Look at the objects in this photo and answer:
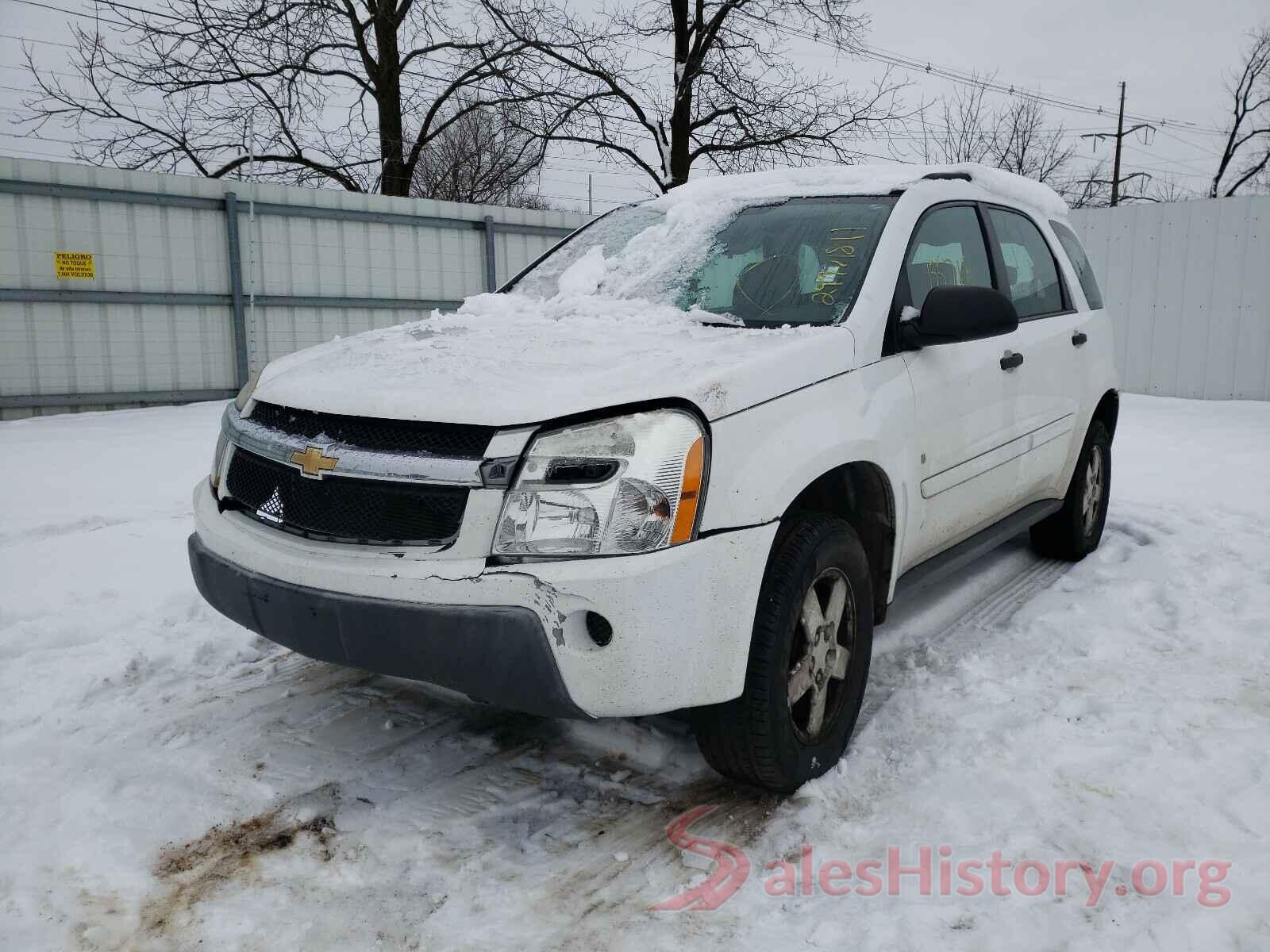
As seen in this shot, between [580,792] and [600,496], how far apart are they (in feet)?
3.20

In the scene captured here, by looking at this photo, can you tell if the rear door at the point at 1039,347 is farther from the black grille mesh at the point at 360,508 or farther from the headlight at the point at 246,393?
the headlight at the point at 246,393

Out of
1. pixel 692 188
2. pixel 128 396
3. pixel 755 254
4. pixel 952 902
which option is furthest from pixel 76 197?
pixel 952 902

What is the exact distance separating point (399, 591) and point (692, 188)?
2334mm

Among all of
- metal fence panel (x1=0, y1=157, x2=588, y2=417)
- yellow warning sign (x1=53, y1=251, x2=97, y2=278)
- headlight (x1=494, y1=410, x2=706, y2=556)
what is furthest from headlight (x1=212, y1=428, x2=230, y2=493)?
yellow warning sign (x1=53, y1=251, x2=97, y2=278)

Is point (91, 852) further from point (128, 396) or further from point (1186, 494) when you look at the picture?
point (128, 396)

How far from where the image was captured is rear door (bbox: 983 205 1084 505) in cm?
405

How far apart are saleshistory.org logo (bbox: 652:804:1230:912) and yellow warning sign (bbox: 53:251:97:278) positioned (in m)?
10.6

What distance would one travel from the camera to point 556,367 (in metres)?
2.55

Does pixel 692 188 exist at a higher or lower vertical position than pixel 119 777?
higher

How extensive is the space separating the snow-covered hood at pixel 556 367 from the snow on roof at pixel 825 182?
79cm

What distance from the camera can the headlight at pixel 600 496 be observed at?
88.9 inches

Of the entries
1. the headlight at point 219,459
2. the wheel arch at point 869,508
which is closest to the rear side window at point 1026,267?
the wheel arch at point 869,508

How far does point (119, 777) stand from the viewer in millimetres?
2785

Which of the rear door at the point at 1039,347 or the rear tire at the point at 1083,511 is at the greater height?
the rear door at the point at 1039,347
